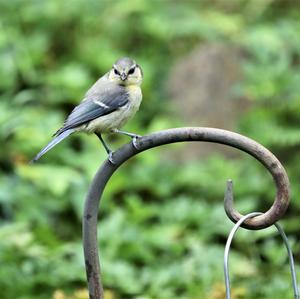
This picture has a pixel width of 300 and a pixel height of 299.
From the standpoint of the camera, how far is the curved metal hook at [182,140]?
6.97 ft

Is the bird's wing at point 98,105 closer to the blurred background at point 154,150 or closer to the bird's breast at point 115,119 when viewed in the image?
the bird's breast at point 115,119

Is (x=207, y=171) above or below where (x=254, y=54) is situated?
below

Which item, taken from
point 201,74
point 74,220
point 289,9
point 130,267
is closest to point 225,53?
point 201,74

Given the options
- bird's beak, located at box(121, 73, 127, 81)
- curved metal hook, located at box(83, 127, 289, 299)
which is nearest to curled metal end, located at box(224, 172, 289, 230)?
curved metal hook, located at box(83, 127, 289, 299)

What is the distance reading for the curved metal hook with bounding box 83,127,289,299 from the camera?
2125mm

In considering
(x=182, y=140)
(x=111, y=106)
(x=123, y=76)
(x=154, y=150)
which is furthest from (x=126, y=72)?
(x=154, y=150)

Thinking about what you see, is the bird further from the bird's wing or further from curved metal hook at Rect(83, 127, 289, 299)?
curved metal hook at Rect(83, 127, 289, 299)

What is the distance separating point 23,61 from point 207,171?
64.9 inches

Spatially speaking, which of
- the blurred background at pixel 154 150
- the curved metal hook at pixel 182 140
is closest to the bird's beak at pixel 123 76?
the curved metal hook at pixel 182 140

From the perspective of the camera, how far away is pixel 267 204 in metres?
4.79

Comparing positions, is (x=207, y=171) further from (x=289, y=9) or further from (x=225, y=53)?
(x=289, y=9)

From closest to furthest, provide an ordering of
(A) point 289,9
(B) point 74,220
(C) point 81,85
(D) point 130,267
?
1. (D) point 130,267
2. (B) point 74,220
3. (C) point 81,85
4. (A) point 289,9

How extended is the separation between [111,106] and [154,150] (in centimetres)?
197

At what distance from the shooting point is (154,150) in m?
5.00
